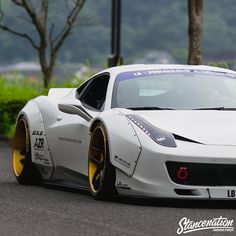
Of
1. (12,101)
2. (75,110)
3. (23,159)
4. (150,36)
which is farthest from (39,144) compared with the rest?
(150,36)

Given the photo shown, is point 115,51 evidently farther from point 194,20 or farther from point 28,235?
point 28,235

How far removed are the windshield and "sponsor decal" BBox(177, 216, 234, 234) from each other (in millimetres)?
1871

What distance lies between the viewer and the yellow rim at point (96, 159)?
27.5 ft

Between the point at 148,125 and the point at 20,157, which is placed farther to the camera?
the point at 20,157

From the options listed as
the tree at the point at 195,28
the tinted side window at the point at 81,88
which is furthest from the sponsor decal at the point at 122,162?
the tree at the point at 195,28

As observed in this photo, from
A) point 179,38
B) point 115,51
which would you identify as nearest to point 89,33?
point 179,38

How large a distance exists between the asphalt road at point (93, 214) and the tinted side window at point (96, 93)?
84cm

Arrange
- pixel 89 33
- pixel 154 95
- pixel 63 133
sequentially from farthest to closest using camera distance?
pixel 89 33, pixel 63 133, pixel 154 95

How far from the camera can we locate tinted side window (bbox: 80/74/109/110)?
9.32 meters

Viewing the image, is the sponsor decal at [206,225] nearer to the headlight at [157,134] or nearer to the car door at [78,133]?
the headlight at [157,134]

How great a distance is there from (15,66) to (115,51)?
286 ft

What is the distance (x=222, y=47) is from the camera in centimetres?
10244

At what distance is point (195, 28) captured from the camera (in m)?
19.0

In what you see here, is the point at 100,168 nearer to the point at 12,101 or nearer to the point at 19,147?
the point at 19,147
